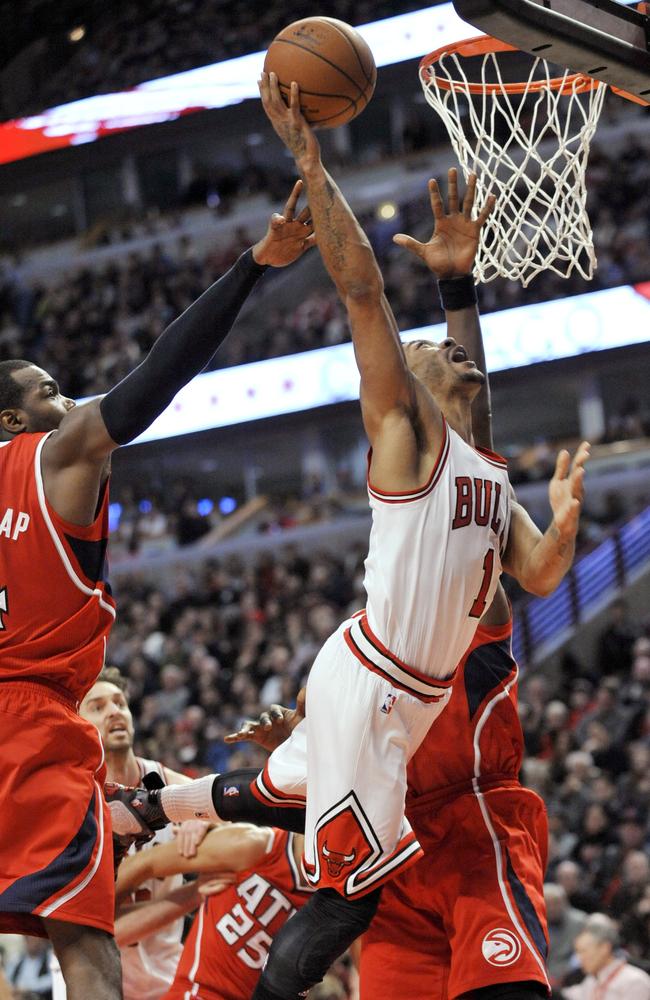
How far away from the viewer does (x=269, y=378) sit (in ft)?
71.0

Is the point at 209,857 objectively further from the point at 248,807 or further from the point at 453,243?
the point at 453,243

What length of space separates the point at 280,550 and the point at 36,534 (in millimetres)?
17755

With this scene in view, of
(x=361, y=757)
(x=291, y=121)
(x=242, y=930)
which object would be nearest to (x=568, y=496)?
(x=361, y=757)

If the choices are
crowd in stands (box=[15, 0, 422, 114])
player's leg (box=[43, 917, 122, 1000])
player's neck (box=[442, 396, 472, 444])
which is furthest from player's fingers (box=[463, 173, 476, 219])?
crowd in stands (box=[15, 0, 422, 114])

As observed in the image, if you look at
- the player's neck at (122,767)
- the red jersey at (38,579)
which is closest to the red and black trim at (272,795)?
the red jersey at (38,579)

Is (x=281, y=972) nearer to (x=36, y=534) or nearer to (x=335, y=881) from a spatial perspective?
(x=335, y=881)

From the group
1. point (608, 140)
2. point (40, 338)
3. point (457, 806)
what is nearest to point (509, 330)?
point (608, 140)

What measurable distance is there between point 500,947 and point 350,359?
1719 centimetres

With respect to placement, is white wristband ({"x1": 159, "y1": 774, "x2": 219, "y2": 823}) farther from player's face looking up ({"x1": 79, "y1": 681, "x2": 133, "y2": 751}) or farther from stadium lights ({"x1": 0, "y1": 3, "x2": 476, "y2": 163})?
stadium lights ({"x1": 0, "y1": 3, "x2": 476, "y2": 163})

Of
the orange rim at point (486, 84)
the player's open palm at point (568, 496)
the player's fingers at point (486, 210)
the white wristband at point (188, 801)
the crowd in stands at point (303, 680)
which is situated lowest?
the crowd in stands at point (303, 680)

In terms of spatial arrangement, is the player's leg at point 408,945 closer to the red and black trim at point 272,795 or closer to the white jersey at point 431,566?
the red and black trim at point 272,795

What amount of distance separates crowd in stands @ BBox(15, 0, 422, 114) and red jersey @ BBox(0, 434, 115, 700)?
20501 mm

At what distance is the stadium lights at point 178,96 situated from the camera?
2125cm

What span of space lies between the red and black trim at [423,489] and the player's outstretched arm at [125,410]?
23.2 inches
